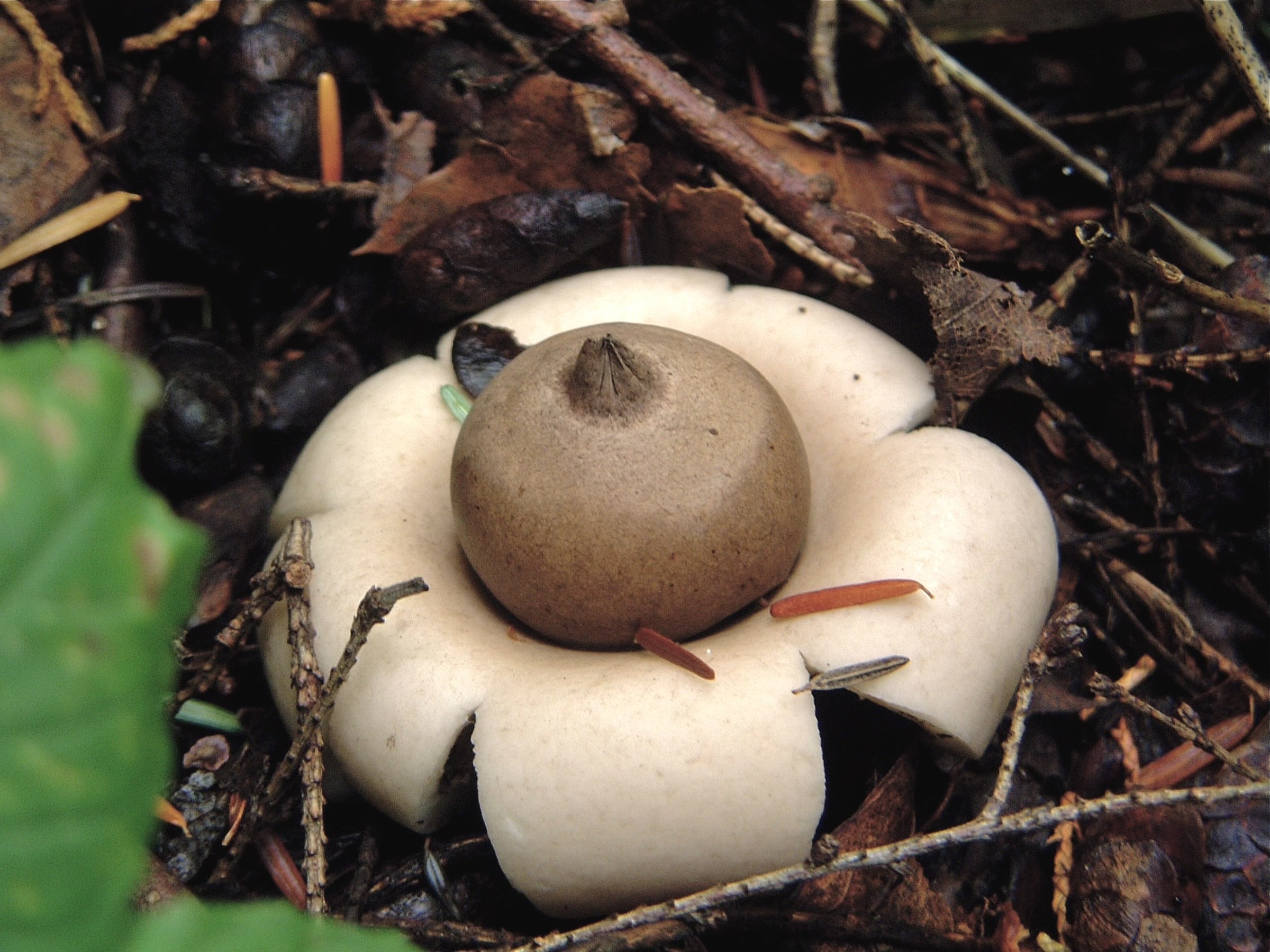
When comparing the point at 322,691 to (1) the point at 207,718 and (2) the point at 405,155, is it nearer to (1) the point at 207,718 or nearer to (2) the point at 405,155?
(1) the point at 207,718

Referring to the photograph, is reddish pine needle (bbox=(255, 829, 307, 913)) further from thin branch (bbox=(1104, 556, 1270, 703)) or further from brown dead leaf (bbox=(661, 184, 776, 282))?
thin branch (bbox=(1104, 556, 1270, 703))

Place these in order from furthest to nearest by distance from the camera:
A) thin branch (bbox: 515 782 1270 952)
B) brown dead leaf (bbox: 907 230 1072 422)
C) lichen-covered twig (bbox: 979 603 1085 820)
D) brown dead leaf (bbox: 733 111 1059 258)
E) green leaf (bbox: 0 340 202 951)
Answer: brown dead leaf (bbox: 733 111 1059 258)
brown dead leaf (bbox: 907 230 1072 422)
lichen-covered twig (bbox: 979 603 1085 820)
thin branch (bbox: 515 782 1270 952)
green leaf (bbox: 0 340 202 951)

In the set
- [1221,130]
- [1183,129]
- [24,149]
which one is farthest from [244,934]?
[1221,130]

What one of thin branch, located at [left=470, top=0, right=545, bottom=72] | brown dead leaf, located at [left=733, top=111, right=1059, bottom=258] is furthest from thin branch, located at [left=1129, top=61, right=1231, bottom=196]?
thin branch, located at [left=470, top=0, right=545, bottom=72]

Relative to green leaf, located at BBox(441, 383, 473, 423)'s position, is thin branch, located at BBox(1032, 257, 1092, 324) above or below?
above

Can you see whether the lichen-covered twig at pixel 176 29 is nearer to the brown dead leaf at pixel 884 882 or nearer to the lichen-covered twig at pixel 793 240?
the lichen-covered twig at pixel 793 240

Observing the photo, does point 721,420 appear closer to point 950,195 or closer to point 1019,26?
point 950,195

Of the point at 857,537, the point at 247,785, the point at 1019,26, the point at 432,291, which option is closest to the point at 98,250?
the point at 432,291
